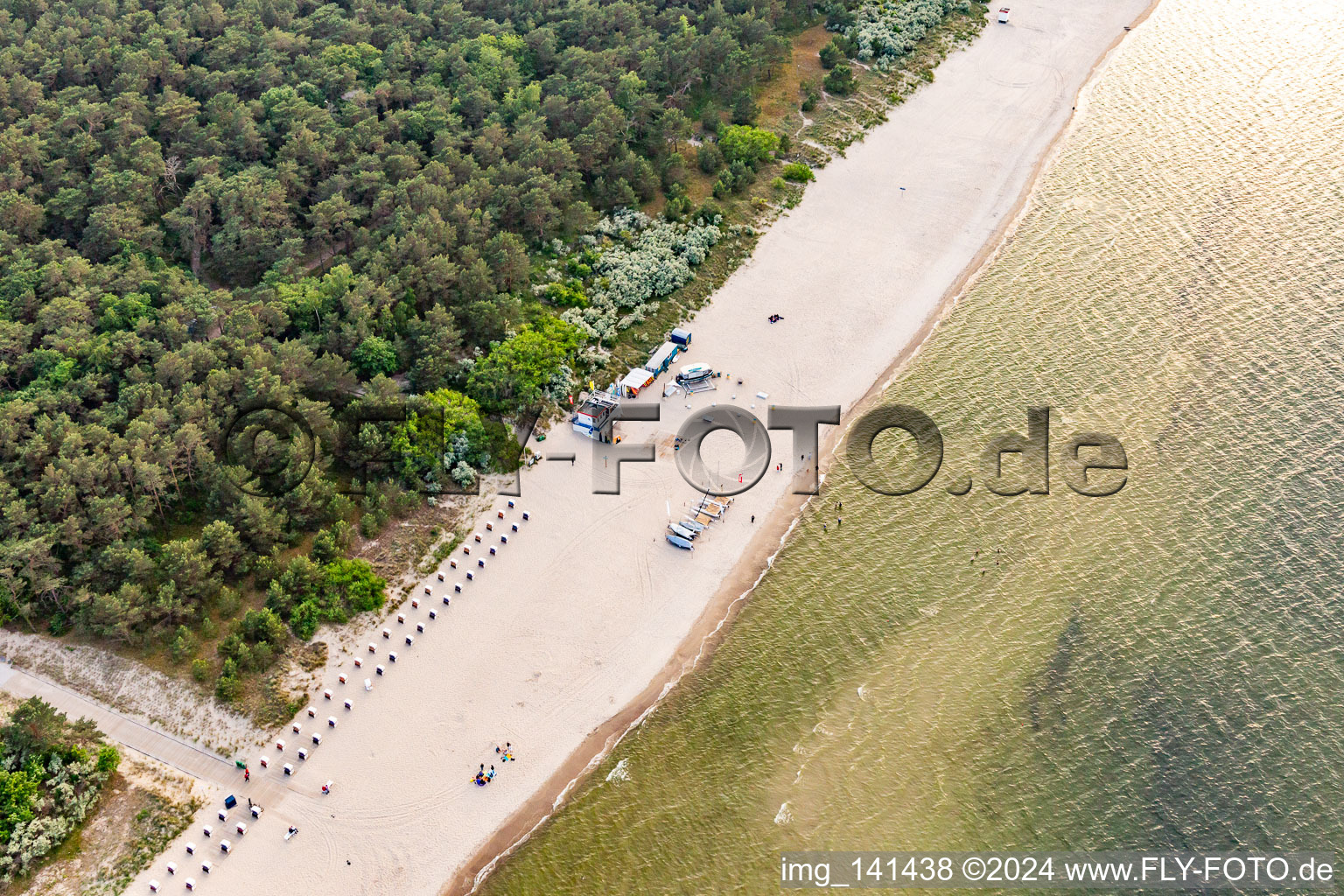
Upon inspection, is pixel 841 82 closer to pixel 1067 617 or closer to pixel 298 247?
pixel 298 247

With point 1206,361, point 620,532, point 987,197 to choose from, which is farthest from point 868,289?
point 620,532

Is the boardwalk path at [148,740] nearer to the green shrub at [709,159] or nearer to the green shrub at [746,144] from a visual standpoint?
the green shrub at [709,159]

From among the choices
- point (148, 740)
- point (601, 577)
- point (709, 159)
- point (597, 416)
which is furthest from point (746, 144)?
point (148, 740)

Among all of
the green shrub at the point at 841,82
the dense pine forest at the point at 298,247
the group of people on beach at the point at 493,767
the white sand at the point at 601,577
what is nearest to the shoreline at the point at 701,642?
the white sand at the point at 601,577

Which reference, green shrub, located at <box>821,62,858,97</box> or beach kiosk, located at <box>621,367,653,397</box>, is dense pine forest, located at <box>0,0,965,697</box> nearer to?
beach kiosk, located at <box>621,367,653,397</box>

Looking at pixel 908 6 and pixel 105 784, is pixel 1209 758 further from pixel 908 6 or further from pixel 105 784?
pixel 908 6

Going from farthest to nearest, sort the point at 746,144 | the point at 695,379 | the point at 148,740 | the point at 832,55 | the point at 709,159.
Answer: the point at 832,55 → the point at 746,144 → the point at 709,159 → the point at 695,379 → the point at 148,740
